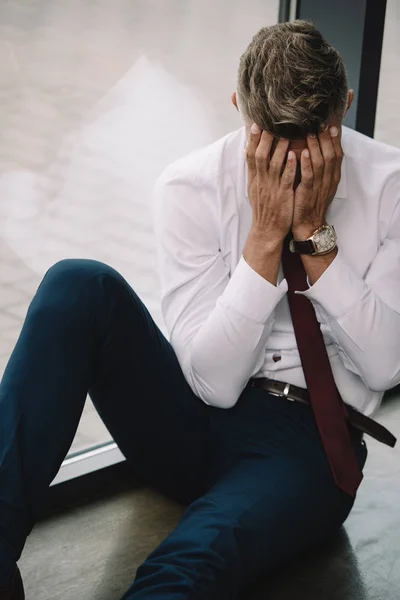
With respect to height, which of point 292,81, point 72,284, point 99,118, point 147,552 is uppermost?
point 292,81

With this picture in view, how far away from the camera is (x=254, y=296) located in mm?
1469

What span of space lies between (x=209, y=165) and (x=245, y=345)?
1.32 feet

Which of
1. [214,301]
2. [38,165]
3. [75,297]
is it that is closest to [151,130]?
[38,165]

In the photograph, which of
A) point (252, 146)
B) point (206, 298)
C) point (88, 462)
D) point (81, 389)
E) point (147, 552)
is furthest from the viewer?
point (88, 462)

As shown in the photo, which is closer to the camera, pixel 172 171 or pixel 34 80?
pixel 172 171

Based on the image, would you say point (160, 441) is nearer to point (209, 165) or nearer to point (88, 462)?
point (88, 462)

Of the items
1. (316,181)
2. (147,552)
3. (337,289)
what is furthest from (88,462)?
(316,181)

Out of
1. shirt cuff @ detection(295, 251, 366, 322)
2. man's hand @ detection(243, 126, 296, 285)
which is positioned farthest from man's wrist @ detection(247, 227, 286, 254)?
shirt cuff @ detection(295, 251, 366, 322)

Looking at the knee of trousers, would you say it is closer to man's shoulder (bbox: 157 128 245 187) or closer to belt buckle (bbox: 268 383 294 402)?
man's shoulder (bbox: 157 128 245 187)

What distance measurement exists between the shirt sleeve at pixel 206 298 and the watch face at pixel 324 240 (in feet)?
0.33

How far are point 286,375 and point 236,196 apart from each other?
0.40 metres

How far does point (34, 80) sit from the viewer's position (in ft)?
6.16

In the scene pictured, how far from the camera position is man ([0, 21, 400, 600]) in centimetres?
130

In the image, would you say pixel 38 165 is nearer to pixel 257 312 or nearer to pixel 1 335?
pixel 1 335
